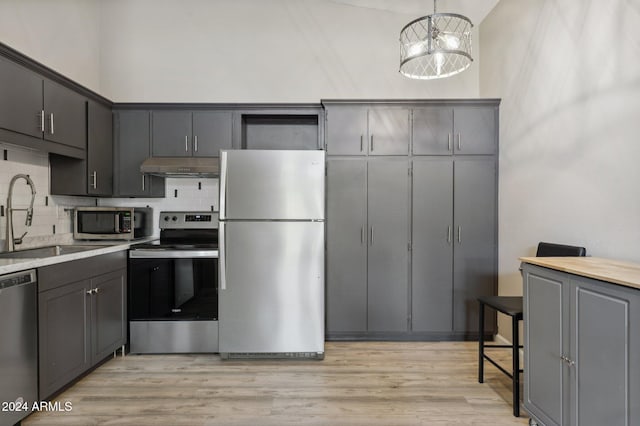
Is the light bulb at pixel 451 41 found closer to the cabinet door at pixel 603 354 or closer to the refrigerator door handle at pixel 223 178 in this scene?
the cabinet door at pixel 603 354

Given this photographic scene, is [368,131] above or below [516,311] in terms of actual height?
above

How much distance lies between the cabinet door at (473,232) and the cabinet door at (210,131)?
224 cm

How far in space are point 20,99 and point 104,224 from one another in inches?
48.3

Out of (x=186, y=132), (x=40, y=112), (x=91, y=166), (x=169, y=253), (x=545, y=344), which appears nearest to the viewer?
(x=545, y=344)

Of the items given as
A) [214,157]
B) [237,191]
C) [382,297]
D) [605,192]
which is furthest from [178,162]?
[605,192]

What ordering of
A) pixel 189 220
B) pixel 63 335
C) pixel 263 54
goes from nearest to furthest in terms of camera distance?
pixel 63 335 < pixel 189 220 < pixel 263 54

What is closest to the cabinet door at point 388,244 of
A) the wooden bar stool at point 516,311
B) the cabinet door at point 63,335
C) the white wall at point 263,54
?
the wooden bar stool at point 516,311

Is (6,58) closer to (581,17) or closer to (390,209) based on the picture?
(390,209)

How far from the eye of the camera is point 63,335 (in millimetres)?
2182

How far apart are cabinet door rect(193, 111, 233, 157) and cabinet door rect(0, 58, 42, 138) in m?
1.19

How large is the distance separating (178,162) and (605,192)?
3.20m

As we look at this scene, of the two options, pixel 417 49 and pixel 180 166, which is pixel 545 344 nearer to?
pixel 417 49

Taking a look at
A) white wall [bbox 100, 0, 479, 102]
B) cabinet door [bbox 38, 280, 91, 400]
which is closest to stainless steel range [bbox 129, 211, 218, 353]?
cabinet door [bbox 38, 280, 91, 400]

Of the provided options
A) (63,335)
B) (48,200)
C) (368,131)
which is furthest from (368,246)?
(48,200)
